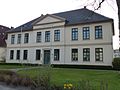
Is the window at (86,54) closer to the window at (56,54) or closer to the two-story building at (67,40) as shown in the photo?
the two-story building at (67,40)

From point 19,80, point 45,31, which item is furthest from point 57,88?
point 45,31

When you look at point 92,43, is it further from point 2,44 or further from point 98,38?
point 2,44

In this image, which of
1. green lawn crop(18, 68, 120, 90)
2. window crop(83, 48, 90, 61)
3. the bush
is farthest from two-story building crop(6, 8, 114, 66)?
green lawn crop(18, 68, 120, 90)

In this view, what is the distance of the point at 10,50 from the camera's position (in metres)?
42.2

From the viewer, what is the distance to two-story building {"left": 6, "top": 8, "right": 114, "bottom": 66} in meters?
30.4

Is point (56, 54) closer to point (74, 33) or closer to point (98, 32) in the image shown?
point (74, 33)

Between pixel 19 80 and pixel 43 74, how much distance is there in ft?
7.87

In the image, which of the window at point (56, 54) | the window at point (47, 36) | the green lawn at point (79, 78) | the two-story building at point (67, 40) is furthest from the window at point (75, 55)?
the green lawn at point (79, 78)

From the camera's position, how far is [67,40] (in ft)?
112

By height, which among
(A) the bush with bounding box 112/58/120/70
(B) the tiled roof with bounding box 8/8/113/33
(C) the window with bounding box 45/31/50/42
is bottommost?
(A) the bush with bounding box 112/58/120/70

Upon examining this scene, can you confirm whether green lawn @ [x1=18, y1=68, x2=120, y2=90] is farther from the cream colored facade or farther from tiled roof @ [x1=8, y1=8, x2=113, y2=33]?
tiled roof @ [x1=8, y1=8, x2=113, y2=33]

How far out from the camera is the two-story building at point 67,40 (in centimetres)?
3042

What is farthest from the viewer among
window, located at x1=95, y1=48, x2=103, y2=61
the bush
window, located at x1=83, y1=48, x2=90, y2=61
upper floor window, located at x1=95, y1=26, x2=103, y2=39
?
window, located at x1=83, y1=48, x2=90, y2=61

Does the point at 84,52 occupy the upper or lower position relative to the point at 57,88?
upper
